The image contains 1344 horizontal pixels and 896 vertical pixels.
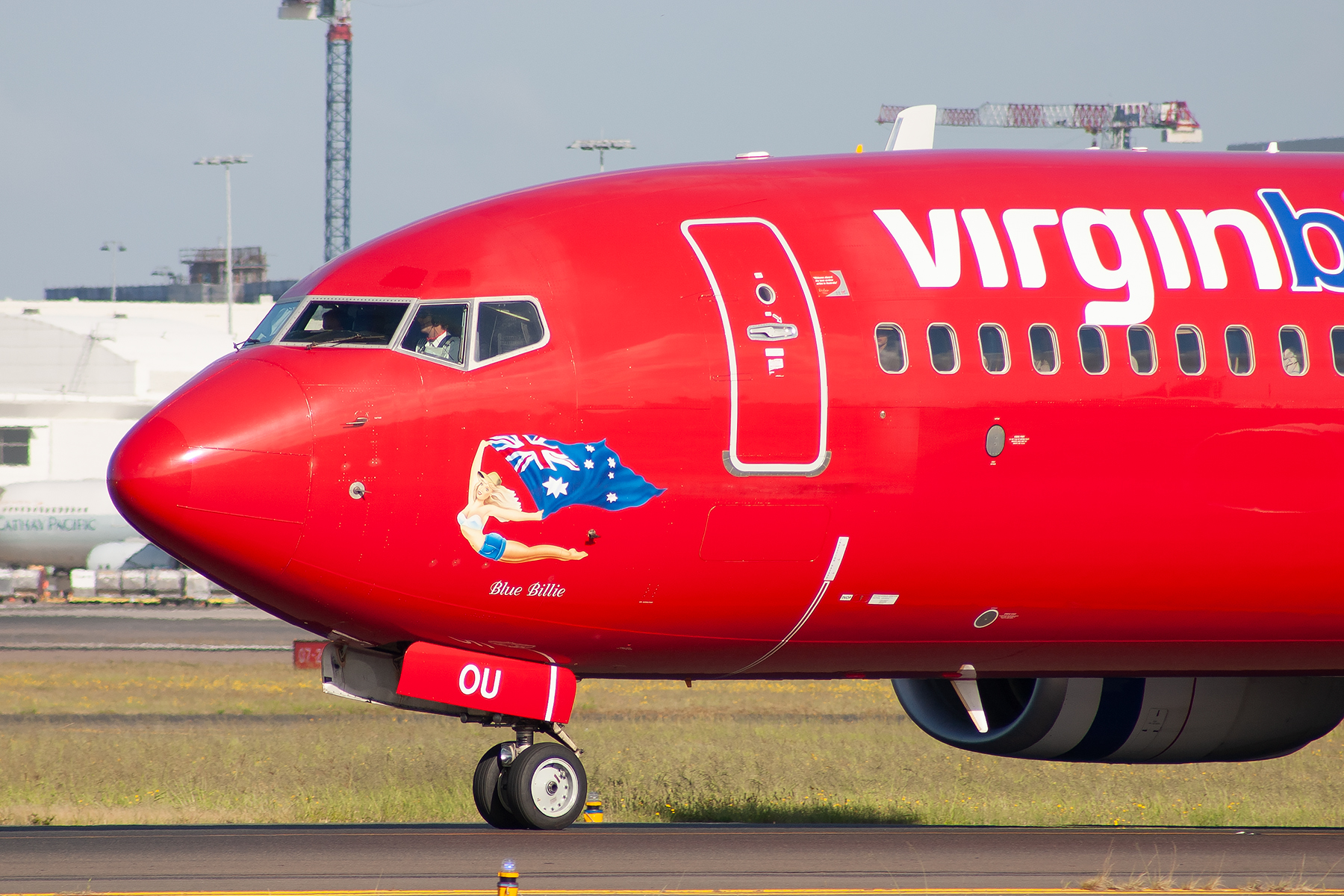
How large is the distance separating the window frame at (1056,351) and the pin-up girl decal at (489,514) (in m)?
4.94

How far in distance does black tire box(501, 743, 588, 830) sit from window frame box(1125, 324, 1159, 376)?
6356 millimetres

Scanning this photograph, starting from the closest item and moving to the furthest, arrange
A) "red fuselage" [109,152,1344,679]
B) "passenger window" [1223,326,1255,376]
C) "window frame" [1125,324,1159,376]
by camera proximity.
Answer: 1. "red fuselage" [109,152,1344,679]
2. "window frame" [1125,324,1159,376]
3. "passenger window" [1223,326,1255,376]

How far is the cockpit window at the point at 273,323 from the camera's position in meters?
15.1

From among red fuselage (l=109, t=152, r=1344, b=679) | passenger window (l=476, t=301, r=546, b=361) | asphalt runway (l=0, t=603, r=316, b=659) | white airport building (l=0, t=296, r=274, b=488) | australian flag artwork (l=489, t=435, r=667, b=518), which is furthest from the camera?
white airport building (l=0, t=296, r=274, b=488)

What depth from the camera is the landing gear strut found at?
1505 centimetres

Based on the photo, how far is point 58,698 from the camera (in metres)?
41.3

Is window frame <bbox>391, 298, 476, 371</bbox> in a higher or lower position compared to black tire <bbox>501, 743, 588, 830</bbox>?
higher

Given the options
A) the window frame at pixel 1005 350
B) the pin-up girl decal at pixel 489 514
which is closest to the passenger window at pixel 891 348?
the window frame at pixel 1005 350

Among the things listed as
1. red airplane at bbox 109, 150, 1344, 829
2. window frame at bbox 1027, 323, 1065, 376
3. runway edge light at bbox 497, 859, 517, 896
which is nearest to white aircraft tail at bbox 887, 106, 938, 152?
red airplane at bbox 109, 150, 1344, 829

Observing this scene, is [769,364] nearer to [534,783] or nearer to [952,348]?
[952,348]

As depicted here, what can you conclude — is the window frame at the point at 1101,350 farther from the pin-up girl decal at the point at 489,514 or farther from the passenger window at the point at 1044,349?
the pin-up girl decal at the point at 489,514

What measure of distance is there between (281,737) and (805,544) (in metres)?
19.2

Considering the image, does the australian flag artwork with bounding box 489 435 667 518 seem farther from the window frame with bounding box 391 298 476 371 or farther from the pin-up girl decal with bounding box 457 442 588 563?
the window frame with bounding box 391 298 476 371

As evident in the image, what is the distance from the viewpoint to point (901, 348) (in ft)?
51.2
